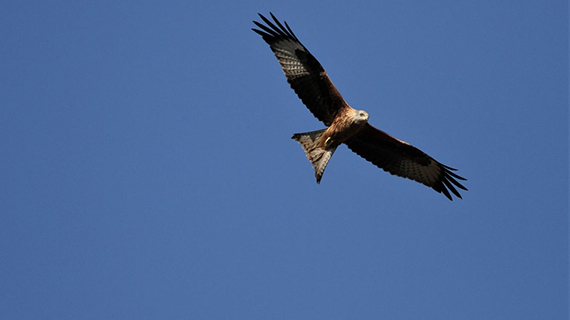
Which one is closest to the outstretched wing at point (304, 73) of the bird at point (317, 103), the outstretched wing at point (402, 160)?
the bird at point (317, 103)

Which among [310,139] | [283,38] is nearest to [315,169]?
[310,139]

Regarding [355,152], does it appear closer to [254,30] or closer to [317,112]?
[317,112]

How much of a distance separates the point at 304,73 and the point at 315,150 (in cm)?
115

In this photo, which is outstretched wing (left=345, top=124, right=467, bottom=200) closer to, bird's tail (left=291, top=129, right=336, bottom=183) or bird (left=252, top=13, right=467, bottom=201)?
bird (left=252, top=13, right=467, bottom=201)

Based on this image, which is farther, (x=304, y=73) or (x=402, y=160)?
(x=402, y=160)

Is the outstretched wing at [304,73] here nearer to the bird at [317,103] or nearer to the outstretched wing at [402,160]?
the bird at [317,103]

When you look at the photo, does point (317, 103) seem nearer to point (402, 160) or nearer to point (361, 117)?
point (361, 117)

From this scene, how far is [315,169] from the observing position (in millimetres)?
11125

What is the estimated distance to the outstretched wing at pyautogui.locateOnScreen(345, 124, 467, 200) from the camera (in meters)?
11.8

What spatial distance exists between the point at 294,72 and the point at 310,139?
103 centimetres

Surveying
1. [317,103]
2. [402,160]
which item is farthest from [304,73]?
[402,160]

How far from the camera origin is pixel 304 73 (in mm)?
11156

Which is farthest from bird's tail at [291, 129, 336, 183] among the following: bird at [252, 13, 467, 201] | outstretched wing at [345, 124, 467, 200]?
outstretched wing at [345, 124, 467, 200]

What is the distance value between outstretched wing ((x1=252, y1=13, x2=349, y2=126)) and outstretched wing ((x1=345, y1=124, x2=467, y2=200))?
2.34 ft
